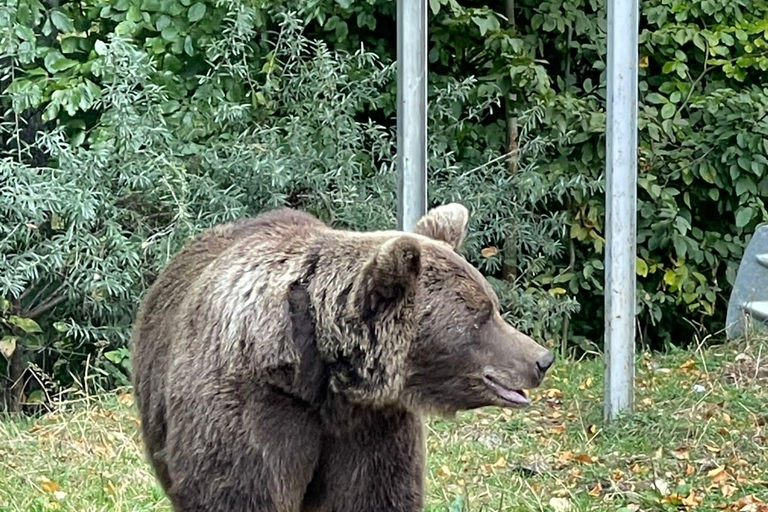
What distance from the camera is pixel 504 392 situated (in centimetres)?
339

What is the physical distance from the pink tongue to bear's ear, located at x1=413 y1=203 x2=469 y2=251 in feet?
1.50

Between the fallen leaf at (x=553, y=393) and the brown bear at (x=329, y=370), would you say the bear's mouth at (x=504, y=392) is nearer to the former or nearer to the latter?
the brown bear at (x=329, y=370)

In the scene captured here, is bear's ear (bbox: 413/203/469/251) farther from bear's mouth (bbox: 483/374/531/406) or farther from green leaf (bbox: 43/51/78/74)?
green leaf (bbox: 43/51/78/74)

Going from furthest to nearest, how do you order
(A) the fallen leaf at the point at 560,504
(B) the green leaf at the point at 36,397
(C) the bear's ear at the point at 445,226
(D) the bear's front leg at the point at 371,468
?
(B) the green leaf at the point at 36,397
(A) the fallen leaf at the point at 560,504
(C) the bear's ear at the point at 445,226
(D) the bear's front leg at the point at 371,468

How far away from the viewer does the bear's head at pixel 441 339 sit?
10.5 ft

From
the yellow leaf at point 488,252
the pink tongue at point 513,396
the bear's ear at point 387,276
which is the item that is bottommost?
the yellow leaf at point 488,252

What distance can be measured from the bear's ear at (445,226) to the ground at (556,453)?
4.22ft

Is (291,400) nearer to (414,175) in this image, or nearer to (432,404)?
(432,404)

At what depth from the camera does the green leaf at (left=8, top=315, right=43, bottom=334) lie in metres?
6.71

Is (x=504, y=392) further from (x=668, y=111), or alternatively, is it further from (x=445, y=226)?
(x=668, y=111)

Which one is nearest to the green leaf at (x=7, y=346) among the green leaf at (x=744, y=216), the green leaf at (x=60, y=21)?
the green leaf at (x=60, y=21)

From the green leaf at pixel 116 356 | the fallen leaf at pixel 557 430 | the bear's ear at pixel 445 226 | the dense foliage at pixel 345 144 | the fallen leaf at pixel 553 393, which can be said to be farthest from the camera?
the dense foliage at pixel 345 144

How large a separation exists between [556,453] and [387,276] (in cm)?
237

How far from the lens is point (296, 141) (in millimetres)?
7094
